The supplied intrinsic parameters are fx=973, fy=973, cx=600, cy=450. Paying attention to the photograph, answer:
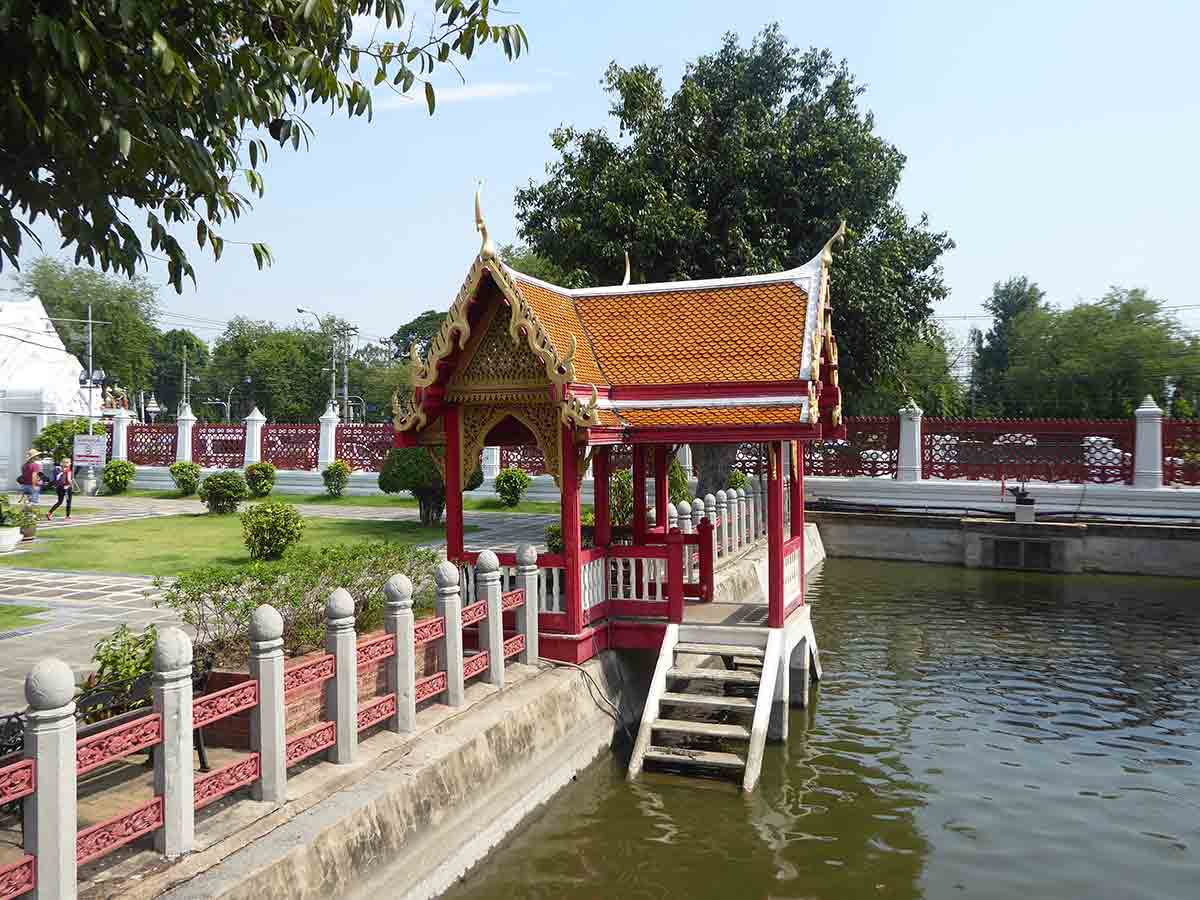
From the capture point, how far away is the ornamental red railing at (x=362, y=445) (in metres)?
32.5

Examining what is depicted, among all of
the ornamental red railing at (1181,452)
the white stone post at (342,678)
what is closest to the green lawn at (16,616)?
the white stone post at (342,678)

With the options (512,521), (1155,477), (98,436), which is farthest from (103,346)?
(1155,477)

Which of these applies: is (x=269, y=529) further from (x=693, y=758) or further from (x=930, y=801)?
(x=930, y=801)

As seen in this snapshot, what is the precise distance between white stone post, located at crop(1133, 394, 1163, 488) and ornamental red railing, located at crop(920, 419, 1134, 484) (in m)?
0.32

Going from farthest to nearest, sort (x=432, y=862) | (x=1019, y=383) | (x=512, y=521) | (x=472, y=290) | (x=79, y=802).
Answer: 1. (x=1019, y=383)
2. (x=512, y=521)
3. (x=472, y=290)
4. (x=432, y=862)
5. (x=79, y=802)

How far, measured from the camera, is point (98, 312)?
70.1m

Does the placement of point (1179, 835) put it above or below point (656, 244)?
below

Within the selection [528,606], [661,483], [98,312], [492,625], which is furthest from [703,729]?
[98,312]

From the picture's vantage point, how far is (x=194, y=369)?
9719 centimetres

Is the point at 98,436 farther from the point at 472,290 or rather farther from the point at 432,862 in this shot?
the point at 432,862

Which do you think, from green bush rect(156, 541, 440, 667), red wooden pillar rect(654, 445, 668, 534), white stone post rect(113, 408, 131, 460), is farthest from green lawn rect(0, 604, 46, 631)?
white stone post rect(113, 408, 131, 460)

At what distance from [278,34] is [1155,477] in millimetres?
23089

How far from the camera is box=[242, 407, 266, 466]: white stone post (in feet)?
110

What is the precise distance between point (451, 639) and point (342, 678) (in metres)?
1.59
